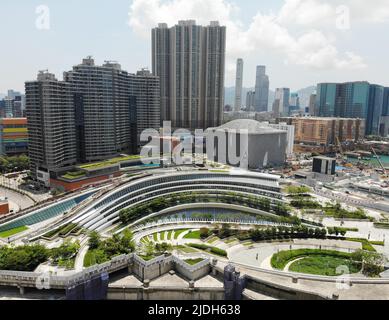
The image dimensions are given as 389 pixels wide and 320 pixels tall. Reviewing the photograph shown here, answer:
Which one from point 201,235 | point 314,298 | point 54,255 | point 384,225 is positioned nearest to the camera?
point 314,298

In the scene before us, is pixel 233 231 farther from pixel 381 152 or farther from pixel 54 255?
pixel 381 152

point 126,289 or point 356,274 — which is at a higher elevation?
point 126,289

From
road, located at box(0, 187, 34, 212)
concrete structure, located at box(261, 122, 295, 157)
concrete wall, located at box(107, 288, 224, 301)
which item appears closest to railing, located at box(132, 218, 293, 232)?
concrete wall, located at box(107, 288, 224, 301)

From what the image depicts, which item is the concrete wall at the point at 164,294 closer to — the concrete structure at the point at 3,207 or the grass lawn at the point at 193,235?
the grass lawn at the point at 193,235

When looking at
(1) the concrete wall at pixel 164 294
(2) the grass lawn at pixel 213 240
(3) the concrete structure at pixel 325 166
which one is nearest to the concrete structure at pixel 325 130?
(3) the concrete structure at pixel 325 166

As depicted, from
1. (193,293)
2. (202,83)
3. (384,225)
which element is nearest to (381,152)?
(202,83)

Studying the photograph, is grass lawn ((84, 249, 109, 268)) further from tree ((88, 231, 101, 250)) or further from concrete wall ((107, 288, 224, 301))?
concrete wall ((107, 288, 224, 301))
